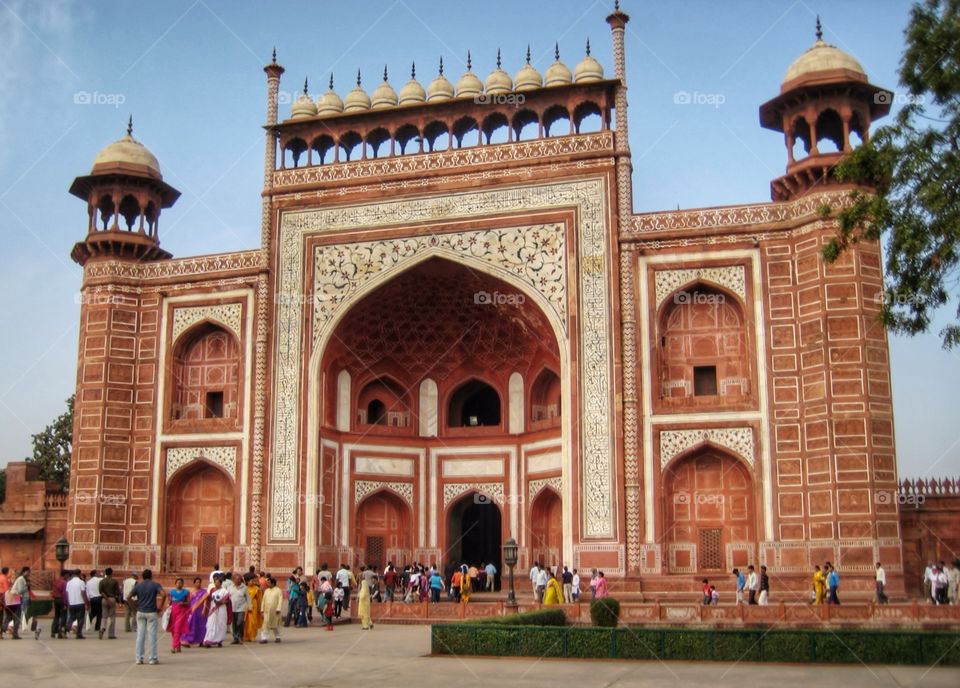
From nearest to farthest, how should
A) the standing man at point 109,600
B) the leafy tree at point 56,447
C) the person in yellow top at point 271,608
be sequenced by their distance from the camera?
1. the person in yellow top at point 271,608
2. the standing man at point 109,600
3. the leafy tree at point 56,447

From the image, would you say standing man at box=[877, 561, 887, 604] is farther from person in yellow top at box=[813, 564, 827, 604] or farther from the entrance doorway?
the entrance doorway

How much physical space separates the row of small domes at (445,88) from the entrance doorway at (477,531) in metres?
8.75

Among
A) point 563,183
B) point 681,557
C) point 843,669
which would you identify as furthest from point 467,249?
point 843,669

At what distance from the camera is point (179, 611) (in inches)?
508

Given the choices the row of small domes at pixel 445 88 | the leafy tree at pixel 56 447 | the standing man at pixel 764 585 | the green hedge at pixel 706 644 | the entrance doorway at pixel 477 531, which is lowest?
the green hedge at pixel 706 644

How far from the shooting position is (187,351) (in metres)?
23.4

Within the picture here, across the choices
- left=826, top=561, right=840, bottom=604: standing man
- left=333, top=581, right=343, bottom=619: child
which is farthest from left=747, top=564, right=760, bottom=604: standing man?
left=333, top=581, right=343, bottom=619: child

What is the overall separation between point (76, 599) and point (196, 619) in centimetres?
193

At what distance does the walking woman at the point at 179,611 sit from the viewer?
41.8 ft

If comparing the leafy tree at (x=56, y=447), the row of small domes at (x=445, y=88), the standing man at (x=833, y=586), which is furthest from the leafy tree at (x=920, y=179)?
the leafy tree at (x=56, y=447)

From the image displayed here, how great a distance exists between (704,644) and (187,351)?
1515cm

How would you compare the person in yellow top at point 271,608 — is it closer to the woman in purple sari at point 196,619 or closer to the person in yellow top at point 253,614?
the person in yellow top at point 253,614

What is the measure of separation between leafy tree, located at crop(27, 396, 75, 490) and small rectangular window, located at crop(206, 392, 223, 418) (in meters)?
12.7

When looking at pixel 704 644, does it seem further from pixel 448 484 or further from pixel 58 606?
pixel 448 484
